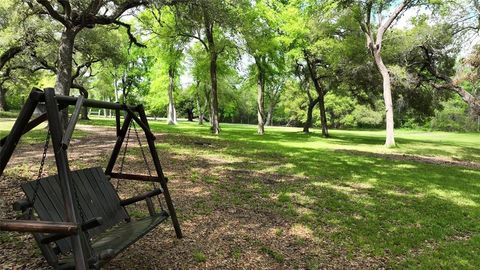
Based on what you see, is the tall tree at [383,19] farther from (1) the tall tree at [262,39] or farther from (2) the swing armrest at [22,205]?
(2) the swing armrest at [22,205]

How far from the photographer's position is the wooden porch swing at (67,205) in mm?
3145

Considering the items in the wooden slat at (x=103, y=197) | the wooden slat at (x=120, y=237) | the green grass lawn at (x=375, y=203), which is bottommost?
the green grass lawn at (x=375, y=203)

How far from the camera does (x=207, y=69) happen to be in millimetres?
30562

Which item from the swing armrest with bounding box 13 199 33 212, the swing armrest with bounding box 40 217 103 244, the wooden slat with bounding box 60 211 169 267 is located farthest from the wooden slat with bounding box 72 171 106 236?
the swing armrest with bounding box 40 217 103 244

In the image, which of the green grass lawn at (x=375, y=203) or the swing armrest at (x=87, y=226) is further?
the green grass lawn at (x=375, y=203)

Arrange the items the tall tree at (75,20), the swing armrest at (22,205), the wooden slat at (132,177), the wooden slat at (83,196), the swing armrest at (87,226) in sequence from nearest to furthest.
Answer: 1. the swing armrest at (87,226)
2. the swing armrest at (22,205)
3. the wooden slat at (83,196)
4. the wooden slat at (132,177)
5. the tall tree at (75,20)

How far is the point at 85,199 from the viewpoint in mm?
4617

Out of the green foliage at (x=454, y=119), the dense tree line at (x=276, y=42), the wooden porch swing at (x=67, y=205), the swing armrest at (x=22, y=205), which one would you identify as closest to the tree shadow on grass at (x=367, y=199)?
the wooden porch swing at (x=67, y=205)

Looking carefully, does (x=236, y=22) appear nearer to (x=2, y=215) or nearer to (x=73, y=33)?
(x=73, y=33)

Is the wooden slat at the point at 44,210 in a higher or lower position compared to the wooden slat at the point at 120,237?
higher

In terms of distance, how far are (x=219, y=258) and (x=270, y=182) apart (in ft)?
17.5

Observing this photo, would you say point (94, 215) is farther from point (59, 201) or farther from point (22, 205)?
point (22, 205)

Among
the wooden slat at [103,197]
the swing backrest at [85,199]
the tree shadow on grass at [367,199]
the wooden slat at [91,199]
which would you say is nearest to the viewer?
the swing backrest at [85,199]

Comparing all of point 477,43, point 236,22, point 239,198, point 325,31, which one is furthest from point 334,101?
point 239,198
